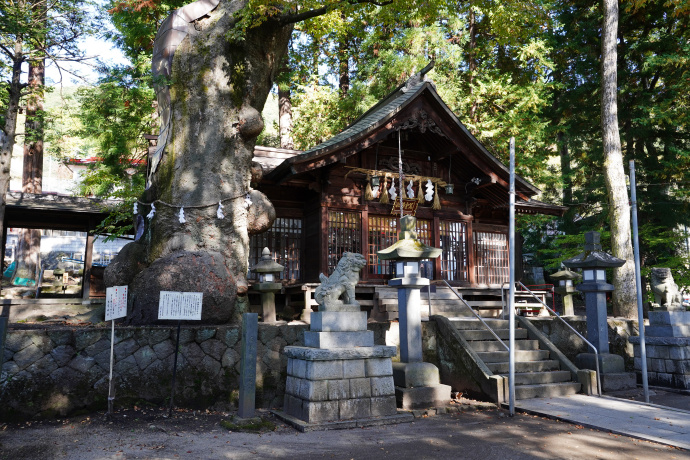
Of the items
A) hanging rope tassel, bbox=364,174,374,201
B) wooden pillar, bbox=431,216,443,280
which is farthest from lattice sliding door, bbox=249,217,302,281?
wooden pillar, bbox=431,216,443,280

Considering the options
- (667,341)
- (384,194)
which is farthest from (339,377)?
(667,341)

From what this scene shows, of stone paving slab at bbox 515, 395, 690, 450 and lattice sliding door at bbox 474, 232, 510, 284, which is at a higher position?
lattice sliding door at bbox 474, 232, 510, 284

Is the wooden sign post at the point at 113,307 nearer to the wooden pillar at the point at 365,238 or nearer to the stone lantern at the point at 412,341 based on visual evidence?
the stone lantern at the point at 412,341

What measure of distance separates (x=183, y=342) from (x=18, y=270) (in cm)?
1707

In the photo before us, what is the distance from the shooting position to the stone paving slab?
6594mm

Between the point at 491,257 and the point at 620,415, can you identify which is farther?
the point at 491,257

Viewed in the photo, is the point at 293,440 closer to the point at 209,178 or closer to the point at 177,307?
the point at 177,307

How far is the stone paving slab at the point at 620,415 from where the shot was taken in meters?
6.59

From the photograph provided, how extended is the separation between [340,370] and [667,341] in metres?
7.81

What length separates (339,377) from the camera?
23.5 ft

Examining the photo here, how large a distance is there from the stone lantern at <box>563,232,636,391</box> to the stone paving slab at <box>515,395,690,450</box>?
119 cm

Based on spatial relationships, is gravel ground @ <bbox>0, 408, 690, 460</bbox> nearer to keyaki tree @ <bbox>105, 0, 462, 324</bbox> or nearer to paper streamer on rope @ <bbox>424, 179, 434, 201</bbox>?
keyaki tree @ <bbox>105, 0, 462, 324</bbox>

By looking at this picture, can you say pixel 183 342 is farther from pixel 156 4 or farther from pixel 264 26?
Result: pixel 156 4

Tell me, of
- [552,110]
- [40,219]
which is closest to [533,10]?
[552,110]
